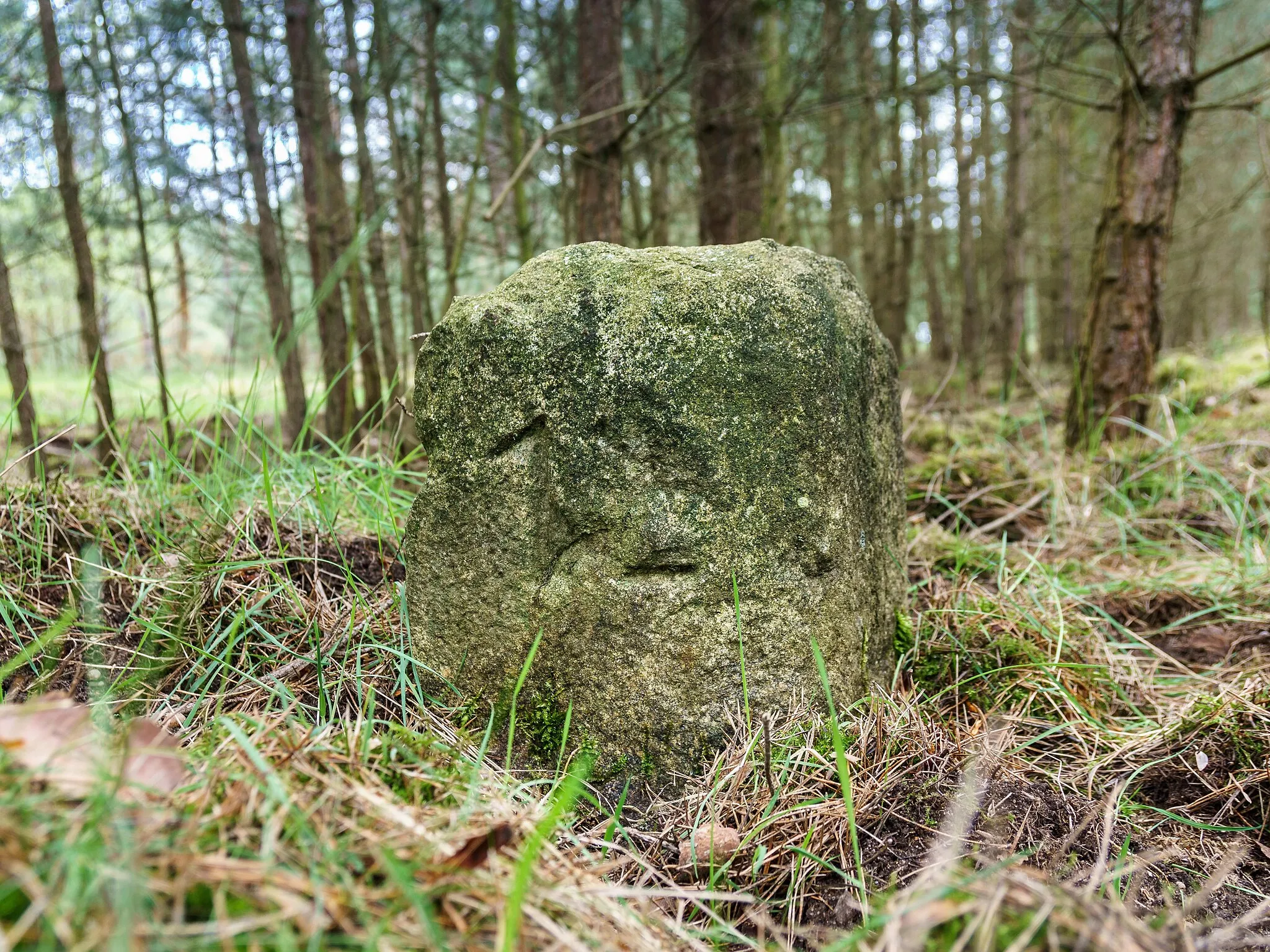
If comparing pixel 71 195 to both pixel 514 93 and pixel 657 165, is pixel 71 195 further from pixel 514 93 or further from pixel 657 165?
pixel 657 165

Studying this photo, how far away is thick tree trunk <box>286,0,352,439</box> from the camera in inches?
231

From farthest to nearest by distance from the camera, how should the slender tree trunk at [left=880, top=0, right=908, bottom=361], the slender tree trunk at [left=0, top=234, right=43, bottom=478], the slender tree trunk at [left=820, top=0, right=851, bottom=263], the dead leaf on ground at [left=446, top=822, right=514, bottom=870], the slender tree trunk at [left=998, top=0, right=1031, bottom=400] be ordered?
the slender tree trunk at [left=820, top=0, right=851, bottom=263] < the slender tree trunk at [left=998, top=0, right=1031, bottom=400] < the slender tree trunk at [left=880, top=0, right=908, bottom=361] < the slender tree trunk at [left=0, top=234, right=43, bottom=478] < the dead leaf on ground at [left=446, top=822, right=514, bottom=870]

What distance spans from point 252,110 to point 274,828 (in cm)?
562

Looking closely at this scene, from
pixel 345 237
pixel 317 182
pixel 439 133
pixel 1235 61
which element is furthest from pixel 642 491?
pixel 439 133

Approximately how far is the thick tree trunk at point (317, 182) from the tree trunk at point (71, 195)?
55.0 inches

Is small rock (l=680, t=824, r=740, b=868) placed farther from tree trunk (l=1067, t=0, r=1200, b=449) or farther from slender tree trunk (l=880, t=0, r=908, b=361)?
slender tree trunk (l=880, t=0, r=908, b=361)

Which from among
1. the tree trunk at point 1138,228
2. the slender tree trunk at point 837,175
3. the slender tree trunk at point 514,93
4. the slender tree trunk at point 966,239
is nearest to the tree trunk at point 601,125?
the slender tree trunk at point 514,93

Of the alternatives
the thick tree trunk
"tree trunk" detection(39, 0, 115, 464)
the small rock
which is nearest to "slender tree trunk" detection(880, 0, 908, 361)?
the thick tree trunk

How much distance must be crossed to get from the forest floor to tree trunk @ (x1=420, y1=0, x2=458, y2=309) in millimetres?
2743

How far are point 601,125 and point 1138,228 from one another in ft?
10.2

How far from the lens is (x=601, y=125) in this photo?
15.9 ft

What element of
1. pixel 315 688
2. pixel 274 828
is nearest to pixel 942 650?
pixel 315 688

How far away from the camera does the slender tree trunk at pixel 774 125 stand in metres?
5.24

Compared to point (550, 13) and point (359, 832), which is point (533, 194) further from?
point (359, 832)
